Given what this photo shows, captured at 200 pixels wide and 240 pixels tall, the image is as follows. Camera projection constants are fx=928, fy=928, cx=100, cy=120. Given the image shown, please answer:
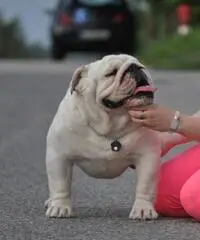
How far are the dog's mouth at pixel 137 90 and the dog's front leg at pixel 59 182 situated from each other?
15.2 inches

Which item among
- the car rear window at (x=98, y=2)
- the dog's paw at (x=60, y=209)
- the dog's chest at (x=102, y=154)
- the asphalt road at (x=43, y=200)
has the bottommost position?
the asphalt road at (x=43, y=200)

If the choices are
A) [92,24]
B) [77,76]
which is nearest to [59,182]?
[77,76]

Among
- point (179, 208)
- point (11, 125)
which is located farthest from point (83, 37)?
point (179, 208)

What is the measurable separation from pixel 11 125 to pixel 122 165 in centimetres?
484

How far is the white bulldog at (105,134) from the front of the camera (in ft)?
14.0

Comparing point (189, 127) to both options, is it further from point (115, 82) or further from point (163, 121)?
point (115, 82)

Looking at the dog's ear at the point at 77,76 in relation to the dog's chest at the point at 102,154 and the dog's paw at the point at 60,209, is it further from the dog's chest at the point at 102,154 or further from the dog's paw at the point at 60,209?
the dog's paw at the point at 60,209

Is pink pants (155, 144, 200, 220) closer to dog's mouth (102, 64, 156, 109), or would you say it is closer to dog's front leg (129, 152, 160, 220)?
dog's front leg (129, 152, 160, 220)

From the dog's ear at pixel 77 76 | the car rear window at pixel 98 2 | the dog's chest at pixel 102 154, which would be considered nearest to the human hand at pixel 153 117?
the dog's chest at pixel 102 154

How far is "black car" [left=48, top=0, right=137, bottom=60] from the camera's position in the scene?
2117cm

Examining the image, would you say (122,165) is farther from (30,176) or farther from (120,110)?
(30,176)

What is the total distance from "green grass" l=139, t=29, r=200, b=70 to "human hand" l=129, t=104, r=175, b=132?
1426 cm

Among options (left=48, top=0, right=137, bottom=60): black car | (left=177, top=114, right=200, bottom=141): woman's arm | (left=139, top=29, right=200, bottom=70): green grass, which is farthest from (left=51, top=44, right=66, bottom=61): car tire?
(left=177, top=114, right=200, bottom=141): woman's arm

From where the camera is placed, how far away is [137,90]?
425cm
